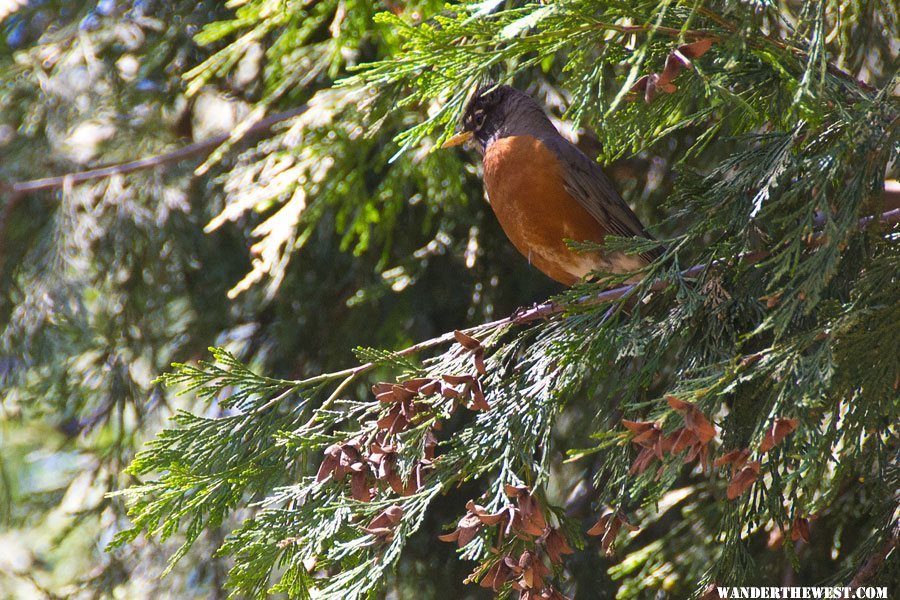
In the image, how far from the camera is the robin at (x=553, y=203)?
2.96 metres

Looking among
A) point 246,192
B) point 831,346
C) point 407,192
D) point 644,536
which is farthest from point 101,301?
point 831,346

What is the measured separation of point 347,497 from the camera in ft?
6.08

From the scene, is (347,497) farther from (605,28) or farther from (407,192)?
(407,192)

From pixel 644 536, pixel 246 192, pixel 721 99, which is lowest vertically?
pixel 644 536

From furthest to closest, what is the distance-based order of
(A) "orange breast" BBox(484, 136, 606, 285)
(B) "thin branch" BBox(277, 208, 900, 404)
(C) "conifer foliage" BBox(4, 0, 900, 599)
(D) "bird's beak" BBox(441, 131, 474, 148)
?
(D) "bird's beak" BBox(441, 131, 474, 148), (A) "orange breast" BBox(484, 136, 606, 285), (B) "thin branch" BBox(277, 208, 900, 404), (C) "conifer foliage" BBox(4, 0, 900, 599)

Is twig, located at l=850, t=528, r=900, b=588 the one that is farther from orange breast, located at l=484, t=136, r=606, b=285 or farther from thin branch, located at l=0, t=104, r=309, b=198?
thin branch, located at l=0, t=104, r=309, b=198

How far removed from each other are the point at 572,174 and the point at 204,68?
1.36 metres

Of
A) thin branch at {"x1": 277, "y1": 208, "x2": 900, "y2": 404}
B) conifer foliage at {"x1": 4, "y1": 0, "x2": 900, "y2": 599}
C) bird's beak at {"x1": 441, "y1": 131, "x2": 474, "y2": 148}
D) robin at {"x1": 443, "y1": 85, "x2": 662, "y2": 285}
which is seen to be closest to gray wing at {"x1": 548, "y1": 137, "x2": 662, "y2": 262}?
robin at {"x1": 443, "y1": 85, "x2": 662, "y2": 285}

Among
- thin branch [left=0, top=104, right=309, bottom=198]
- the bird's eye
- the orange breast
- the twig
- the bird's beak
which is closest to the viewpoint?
the twig

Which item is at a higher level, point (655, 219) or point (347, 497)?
point (347, 497)

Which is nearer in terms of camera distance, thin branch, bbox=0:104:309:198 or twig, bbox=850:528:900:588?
twig, bbox=850:528:900:588

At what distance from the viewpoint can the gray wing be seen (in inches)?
118

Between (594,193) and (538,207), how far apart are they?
8.3 inches

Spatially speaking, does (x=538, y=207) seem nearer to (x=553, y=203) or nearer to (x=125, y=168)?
(x=553, y=203)
